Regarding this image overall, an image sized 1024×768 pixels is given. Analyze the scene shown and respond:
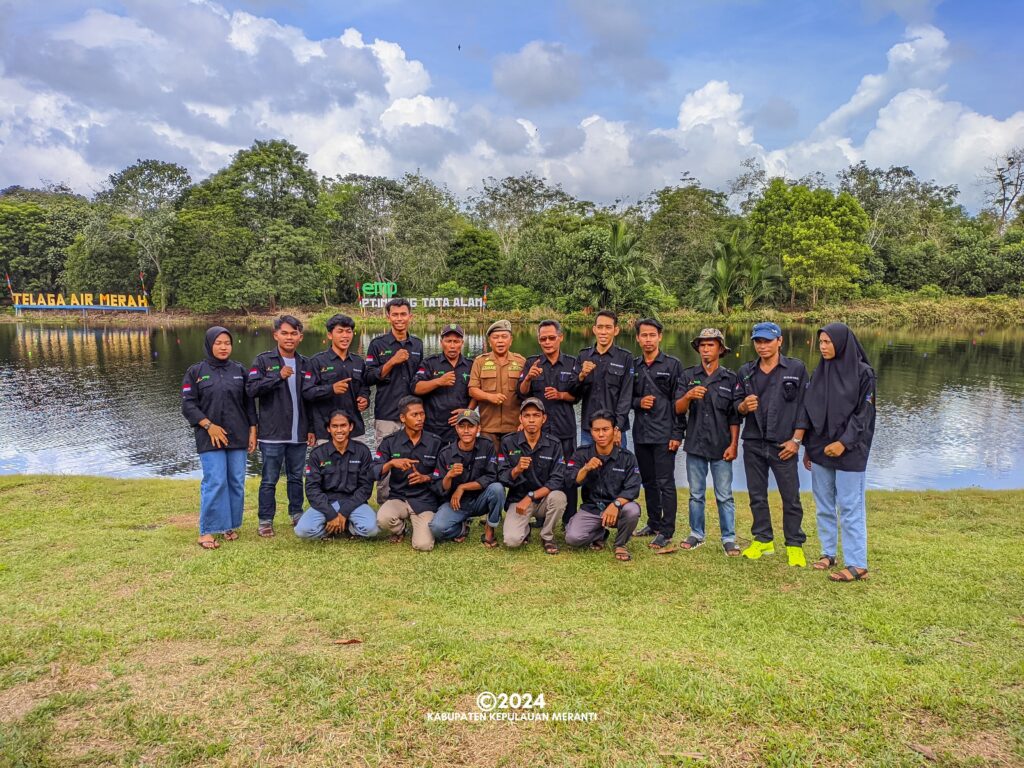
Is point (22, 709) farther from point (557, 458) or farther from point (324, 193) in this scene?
point (324, 193)

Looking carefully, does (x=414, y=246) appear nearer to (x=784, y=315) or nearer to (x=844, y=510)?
(x=784, y=315)

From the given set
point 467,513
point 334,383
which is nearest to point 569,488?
point 467,513

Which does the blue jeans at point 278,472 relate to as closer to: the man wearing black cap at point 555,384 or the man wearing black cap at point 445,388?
the man wearing black cap at point 445,388

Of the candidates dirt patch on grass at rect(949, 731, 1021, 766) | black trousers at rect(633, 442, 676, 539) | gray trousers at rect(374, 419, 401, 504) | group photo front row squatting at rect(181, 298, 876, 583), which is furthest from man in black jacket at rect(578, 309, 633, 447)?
dirt patch on grass at rect(949, 731, 1021, 766)

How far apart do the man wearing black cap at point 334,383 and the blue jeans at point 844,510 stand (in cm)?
444

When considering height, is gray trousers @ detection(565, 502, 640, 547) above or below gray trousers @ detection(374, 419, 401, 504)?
below

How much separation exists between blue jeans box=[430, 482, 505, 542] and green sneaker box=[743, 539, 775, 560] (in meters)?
2.38

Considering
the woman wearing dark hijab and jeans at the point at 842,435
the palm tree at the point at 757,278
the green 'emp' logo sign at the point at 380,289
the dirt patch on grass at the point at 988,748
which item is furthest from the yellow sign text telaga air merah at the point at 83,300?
the dirt patch on grass at the point at 988,748

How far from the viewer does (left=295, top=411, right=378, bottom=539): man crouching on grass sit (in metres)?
5.96

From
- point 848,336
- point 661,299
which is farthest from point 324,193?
point 848,336

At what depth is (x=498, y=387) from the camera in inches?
255

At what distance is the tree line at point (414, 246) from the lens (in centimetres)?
4575

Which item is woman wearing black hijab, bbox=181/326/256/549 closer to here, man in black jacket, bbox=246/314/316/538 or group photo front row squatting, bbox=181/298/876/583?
group photo front row squatting, bbox=181/298/876/583

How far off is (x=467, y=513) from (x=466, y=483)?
0.36m
